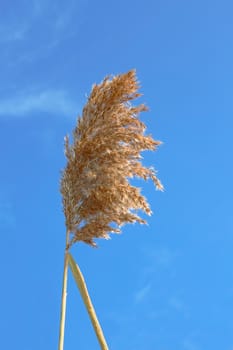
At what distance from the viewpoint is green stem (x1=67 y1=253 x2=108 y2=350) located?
6.26 m

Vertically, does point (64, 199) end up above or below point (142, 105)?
below

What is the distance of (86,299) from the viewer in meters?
6.48

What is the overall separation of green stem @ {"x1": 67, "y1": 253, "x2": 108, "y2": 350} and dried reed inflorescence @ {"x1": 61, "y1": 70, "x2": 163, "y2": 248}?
0.24 metres

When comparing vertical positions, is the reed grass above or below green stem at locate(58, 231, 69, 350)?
above

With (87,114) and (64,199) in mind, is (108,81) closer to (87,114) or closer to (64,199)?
(87,114)

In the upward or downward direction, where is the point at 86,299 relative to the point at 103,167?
downward

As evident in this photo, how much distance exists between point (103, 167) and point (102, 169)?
0.07 feet

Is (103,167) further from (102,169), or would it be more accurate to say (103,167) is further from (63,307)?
(63,307)

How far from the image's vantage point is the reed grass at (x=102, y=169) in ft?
21.7

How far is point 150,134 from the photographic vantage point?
6.96 meters

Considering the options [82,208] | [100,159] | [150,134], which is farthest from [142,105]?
[82,208]

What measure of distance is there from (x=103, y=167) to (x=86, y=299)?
118 centimetres

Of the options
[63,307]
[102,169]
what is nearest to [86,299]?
[63,307]

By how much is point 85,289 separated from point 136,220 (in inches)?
30.6
